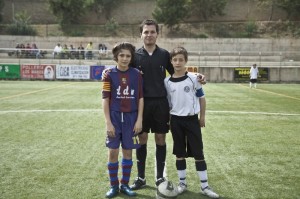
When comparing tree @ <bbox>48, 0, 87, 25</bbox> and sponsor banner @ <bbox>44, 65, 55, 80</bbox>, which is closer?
sponsor banner @ <bbox>44, 65, 55, 80</bbox>

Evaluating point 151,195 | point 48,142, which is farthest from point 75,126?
point 151,195

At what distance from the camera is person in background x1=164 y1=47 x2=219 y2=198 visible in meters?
4.67

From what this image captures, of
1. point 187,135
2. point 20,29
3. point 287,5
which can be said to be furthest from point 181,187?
point 287,5

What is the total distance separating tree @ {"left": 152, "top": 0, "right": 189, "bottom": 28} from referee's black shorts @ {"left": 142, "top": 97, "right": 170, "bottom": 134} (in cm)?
4991

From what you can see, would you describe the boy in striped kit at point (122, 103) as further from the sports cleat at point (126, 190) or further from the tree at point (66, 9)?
the tree at point (66, 9)

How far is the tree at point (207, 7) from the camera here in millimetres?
58469

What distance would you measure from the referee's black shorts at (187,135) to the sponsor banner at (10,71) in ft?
88.4

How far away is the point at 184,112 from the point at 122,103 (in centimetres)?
80

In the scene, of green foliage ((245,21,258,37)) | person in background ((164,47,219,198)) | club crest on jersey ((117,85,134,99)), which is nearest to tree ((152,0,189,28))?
green foliage ((245,21,258,37))

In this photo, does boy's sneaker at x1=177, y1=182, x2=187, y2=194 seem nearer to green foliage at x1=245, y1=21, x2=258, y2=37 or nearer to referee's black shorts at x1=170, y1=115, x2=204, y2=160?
referee's black shorts at x1=170, y1=115, x2=204, y2=160

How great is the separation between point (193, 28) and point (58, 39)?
2129cm

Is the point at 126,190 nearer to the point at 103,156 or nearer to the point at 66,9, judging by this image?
the point at 103,156

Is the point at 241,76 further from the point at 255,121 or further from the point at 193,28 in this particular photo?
the point at 193,28

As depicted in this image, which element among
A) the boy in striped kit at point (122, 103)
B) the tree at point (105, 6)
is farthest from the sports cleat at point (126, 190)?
the tree at point (105, 6)
